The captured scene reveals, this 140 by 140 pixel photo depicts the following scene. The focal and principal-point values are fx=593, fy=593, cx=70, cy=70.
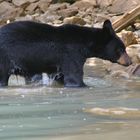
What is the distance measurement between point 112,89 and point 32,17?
49.8 feet

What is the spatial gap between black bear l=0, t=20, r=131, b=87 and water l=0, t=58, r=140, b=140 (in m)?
0.47

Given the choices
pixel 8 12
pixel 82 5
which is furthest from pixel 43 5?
pixel 82 5

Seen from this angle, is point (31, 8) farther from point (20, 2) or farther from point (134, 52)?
point (134, 52)

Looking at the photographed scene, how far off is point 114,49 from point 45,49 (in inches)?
47.6

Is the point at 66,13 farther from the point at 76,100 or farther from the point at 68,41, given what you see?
the point at 76,100

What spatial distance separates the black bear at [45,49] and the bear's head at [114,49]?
0.36 ft

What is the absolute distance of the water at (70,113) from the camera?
13.8ft

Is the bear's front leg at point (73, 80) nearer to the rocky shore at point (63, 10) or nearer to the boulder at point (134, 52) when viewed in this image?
the boulder at point (134, 52)

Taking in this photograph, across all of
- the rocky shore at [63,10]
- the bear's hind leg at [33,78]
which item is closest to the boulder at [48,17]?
the rocky shore at [63,10]

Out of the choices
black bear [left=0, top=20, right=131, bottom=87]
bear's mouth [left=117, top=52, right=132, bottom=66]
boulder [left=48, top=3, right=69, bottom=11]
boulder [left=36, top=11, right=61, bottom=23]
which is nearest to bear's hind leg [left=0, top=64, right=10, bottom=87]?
black bear [left=0, top=20, right=131, bottom=87]

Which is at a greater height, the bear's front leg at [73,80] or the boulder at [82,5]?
the boulder at [82,5]

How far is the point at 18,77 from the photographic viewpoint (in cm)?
891

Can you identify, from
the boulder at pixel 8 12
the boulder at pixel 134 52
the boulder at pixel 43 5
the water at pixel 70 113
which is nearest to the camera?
the water at pixel 70 113

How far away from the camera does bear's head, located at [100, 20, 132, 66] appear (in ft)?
30.2
